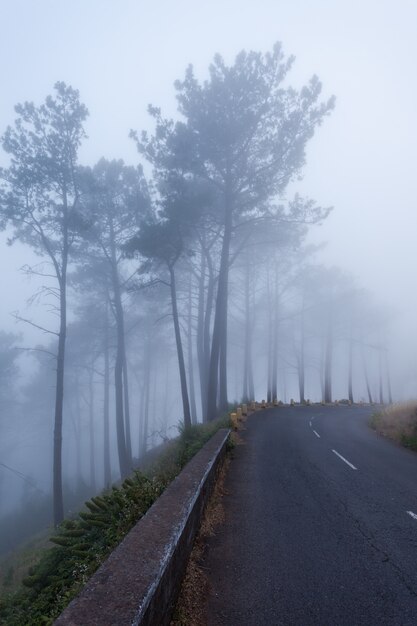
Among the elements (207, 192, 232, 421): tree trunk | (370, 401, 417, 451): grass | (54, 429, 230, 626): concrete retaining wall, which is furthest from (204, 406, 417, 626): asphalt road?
(207, 192, 232, 421): tree trunk

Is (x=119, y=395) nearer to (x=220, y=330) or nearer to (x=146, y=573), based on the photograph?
(x=220, y=330)

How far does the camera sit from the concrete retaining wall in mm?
2484

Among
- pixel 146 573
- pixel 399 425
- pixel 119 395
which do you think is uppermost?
pixel 119 395

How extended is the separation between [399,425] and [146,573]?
14745mm

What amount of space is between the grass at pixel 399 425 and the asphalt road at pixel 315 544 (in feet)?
10.2

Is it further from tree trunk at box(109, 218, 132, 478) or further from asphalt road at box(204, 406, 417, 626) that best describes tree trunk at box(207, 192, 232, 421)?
asphalt road at box(204, 406, 417, 626)

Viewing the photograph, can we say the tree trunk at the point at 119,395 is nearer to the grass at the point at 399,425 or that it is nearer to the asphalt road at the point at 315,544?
the asphalt road at the point at 315,544

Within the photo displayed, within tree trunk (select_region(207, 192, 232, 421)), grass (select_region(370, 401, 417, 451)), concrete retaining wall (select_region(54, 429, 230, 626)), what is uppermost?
tree trunk (select_region(207, 192, 232, 421))

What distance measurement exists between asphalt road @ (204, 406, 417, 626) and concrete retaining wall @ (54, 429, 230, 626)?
1.92ft

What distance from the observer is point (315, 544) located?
5152 mm

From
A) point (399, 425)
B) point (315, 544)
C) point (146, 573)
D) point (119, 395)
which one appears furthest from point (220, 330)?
point (146, 573)

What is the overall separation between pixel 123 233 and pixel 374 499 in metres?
17.8

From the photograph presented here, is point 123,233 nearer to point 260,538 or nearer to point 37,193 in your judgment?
point 37,193

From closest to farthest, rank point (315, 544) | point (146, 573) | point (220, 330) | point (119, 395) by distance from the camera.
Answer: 1. point (146, 573)
2. point (315, 544)
3. point (220, 330)
4. point (119, 395)
